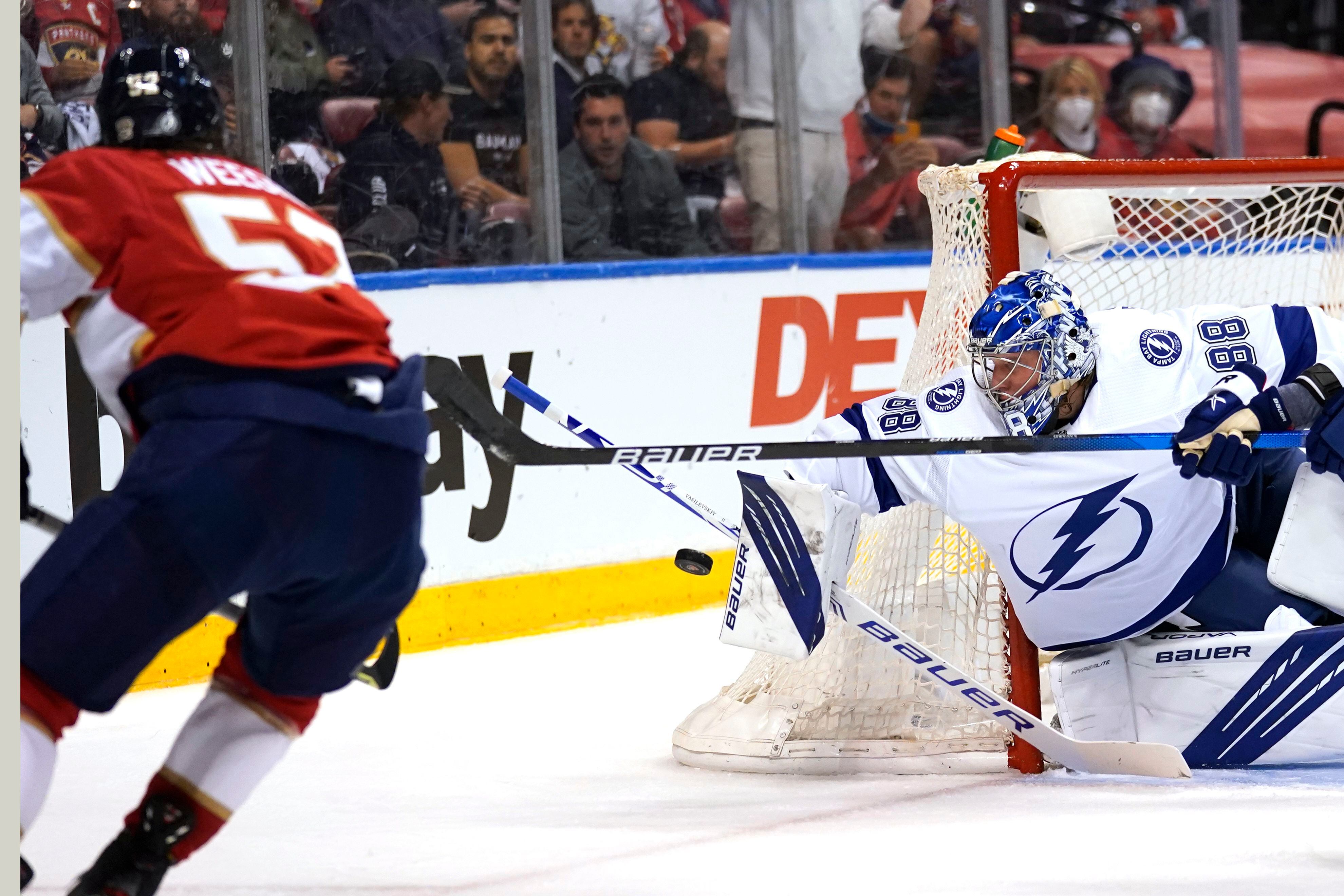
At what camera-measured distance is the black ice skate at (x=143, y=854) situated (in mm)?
1803

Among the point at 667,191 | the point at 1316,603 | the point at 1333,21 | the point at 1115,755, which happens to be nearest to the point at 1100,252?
the point at 1316,603

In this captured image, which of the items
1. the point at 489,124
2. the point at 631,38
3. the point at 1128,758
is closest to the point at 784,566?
the point at 1128,758

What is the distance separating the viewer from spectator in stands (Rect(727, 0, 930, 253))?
204 inches

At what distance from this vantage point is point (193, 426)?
1.66 m

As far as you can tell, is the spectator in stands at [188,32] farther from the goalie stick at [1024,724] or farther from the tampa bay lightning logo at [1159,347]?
the tampa bay lightning logo at [1159,347]

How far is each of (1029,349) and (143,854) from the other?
148cm

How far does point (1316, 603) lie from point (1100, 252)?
87cm

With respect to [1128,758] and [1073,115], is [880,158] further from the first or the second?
[1128,758]

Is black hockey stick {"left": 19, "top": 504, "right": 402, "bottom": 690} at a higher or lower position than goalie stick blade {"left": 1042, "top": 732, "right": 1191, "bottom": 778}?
higher

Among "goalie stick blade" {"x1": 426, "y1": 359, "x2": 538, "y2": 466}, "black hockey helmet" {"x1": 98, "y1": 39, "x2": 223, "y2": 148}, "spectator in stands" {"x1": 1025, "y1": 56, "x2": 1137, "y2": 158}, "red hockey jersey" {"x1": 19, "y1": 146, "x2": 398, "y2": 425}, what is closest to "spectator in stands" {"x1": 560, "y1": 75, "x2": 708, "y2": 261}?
"spectator in stands" {"x1": 1025, "y1": 56, "x2": 1137, "y2": 158}

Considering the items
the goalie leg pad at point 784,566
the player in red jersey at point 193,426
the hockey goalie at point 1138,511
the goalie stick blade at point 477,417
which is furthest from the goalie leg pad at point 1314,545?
the player in red jersey at point 193,426

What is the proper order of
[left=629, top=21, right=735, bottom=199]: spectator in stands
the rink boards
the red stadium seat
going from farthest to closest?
1. [left=629, top=21, right=735, bottom=199]: spectator in stands
2. the red stadium seat
3. the rink boards

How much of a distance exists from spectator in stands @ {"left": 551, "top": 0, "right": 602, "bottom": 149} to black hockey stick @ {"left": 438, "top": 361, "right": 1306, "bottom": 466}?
2.36 meters

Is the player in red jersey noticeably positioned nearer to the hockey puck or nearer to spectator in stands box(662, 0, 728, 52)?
the hockey puck
